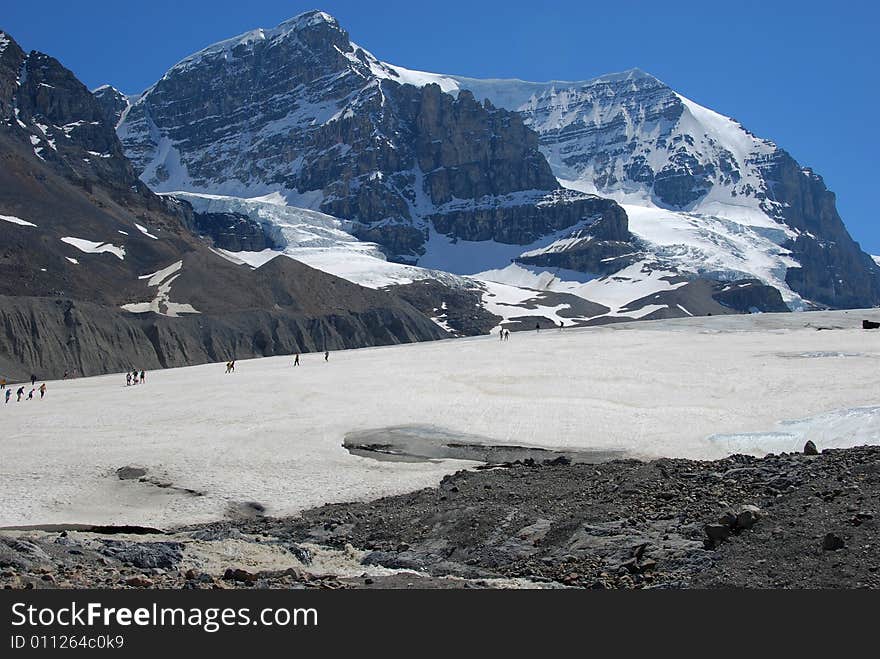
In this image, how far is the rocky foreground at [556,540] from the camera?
674 inches

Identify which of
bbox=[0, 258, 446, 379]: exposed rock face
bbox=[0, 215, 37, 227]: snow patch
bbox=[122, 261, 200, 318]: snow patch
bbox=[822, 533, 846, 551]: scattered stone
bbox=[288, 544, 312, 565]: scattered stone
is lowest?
bbox=[288, 544, 312, 565]: scattered stone

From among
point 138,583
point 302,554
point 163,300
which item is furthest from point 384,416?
point 163,300

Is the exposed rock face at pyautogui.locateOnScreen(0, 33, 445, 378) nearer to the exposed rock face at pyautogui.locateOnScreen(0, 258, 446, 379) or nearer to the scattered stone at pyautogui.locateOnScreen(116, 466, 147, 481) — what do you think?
the exposed rock face at pyautogui.locateOnScreen(0, 258, 446, 379)

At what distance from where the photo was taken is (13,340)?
119 m

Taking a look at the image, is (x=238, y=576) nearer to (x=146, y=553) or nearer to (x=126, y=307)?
(x=146, y=553)

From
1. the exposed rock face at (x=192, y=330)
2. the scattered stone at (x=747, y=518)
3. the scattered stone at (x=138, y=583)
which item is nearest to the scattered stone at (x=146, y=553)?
the scattered stone at (x=138, y=583)

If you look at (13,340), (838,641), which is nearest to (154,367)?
(13,340)

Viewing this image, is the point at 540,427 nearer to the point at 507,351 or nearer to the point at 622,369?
the point at 622,369

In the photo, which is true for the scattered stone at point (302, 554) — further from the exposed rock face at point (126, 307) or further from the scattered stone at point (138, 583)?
the exposed rock face at point (126, 307)

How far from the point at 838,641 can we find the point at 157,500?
76.8ft

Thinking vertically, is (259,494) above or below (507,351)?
below

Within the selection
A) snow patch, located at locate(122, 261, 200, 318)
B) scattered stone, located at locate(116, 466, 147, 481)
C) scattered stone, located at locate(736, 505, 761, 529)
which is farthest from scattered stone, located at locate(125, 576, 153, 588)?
snow patch, located at locate(122, 261, 200, 318)

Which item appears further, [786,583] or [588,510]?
[588,510]

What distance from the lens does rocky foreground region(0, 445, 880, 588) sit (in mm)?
17125
